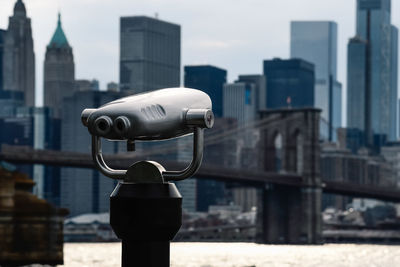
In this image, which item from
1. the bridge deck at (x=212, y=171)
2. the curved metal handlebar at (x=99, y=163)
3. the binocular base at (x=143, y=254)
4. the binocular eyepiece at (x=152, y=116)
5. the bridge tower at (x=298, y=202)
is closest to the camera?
the binocular eyepiece at (x=152, y=116)

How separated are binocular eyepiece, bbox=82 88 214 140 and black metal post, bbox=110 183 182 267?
0.31 meters

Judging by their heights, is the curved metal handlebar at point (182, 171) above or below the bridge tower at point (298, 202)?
above

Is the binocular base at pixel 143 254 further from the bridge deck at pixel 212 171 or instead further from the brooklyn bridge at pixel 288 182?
the brooklyn bridge at pixel 288 182

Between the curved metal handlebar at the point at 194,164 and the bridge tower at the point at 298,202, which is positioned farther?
the bridge tower at the point at 298,202

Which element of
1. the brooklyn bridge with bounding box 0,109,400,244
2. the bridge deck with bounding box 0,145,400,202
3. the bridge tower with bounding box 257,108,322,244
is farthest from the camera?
the bridge tower with bounding box 257,108,322,244

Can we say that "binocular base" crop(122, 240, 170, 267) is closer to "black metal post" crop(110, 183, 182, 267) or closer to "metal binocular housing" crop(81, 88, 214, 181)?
"black metal post" crop(110, 183, 182, 267)

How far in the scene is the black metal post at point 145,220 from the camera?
19.3 feet

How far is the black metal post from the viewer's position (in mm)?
5879

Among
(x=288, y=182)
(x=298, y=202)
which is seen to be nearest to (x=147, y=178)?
(x=288, y=182)

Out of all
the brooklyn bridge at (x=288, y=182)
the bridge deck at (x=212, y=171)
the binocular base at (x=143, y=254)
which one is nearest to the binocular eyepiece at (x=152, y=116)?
the binocular base at (x=143, y=254)

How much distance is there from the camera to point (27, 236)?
70188 millimetres

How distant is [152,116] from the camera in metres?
5.85

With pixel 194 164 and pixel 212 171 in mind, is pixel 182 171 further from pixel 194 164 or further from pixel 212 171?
pixel 212 171

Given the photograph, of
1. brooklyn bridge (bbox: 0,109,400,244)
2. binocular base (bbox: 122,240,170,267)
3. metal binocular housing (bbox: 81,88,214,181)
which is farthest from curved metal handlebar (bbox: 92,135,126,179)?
brooklyn bridge (bbox: 0,109,400,244)
